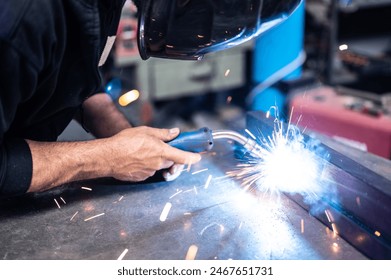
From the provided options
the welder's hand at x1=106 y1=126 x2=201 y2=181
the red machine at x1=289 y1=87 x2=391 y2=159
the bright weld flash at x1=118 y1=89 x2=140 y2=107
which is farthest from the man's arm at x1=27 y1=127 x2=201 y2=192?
the bright weld flash at x1=118 y1=89 x2=140 y2=107

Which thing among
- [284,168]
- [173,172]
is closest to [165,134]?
[173,172]

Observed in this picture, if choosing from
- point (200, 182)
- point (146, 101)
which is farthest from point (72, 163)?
point (146, 101)

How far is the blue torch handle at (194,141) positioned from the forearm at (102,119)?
337mm

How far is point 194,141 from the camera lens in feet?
4.50

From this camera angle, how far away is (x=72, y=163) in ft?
4.17

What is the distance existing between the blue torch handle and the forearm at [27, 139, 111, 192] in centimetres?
20

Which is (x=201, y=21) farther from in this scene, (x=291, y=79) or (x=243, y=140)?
(x=291, y=79)

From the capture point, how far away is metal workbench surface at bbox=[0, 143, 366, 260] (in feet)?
3.60

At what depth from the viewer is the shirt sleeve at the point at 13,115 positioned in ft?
3.38

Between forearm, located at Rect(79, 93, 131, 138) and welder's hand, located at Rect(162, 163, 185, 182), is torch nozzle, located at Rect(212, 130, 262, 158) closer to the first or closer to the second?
welder's hand, located at Rect(162, 163, 185, 182)

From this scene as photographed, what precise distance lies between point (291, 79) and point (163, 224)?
4.32ft

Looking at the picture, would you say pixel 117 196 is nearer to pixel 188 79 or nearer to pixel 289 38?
pixel 289 38

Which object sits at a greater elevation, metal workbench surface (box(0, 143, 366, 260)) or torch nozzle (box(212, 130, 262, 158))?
torch nozzle (box(212, 130, 262, 158))

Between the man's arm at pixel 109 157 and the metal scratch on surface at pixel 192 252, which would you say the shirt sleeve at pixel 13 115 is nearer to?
the man's arm at pixel 109 157
